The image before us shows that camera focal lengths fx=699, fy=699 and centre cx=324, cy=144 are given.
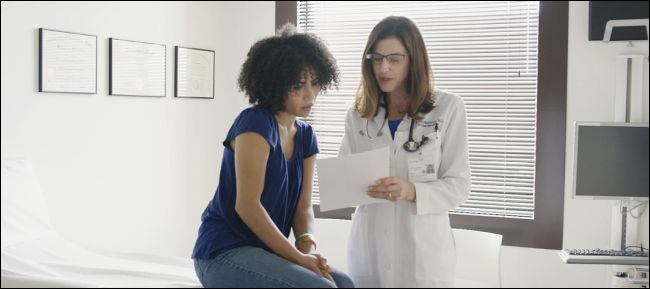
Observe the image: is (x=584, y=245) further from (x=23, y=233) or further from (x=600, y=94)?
(x=23, y=233)

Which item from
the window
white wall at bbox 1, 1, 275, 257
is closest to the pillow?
white wall at bbox 1, 1, 275, 257

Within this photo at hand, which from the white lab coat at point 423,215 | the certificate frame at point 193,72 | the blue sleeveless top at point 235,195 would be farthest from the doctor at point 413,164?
the certificate frame at point 193,72

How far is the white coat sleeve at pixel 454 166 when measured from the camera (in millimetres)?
1755

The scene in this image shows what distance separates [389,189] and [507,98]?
5.51 feet

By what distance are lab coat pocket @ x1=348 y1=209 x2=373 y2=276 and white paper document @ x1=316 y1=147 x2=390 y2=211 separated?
0.50 ft

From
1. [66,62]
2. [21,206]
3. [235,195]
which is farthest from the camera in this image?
[66,62]

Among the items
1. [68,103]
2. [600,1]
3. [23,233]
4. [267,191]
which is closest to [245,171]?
[267,191]

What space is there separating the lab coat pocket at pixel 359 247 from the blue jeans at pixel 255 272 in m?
0.26

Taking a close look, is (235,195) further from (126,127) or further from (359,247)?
(126,127)

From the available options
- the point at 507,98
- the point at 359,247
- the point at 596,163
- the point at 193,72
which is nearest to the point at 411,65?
the point at 359,247

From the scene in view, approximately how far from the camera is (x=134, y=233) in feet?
9.98

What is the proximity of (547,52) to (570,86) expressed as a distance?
7.0 inches

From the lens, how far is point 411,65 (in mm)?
1789

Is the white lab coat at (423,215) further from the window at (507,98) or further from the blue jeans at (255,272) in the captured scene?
the window at (507,98)
